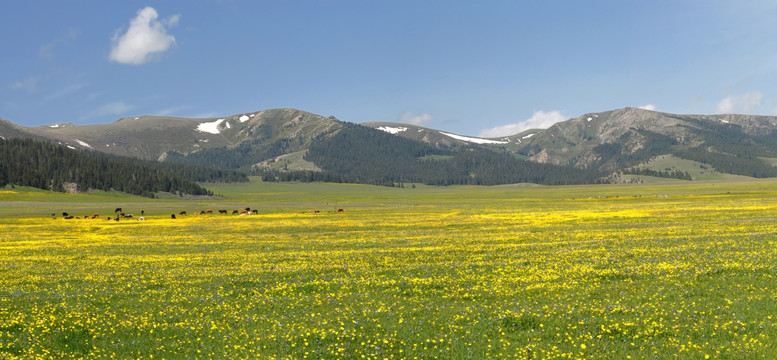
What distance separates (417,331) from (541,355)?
3.55 metres

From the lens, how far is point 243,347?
12.4m

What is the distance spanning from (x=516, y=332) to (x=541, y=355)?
185 centimetres

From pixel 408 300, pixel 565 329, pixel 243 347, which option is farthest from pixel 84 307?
pixel 565 329

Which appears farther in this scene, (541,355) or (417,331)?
(417,331)

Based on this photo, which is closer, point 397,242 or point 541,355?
point 541,355

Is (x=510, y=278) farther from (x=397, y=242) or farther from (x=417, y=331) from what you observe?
(x=397, y=242)

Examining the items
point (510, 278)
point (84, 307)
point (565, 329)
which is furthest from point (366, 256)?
point (565, 329)

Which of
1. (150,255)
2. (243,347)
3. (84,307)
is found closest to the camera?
(243,347)

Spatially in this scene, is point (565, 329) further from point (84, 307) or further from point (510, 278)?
point (84, 307)

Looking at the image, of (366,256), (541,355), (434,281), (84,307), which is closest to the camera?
(541,355)

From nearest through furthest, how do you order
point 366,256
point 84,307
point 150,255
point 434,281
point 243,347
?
1. point 243,347
2. point 84,307
3. point 434,281
4. point 366,256
5. point 150,255

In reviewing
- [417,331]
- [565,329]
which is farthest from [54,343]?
[565,329]

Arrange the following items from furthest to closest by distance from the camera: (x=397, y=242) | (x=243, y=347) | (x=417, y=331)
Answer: (x=397, y=242) → (x=417, y=331) → (x=243, y=347)

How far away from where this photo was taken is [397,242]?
1526 inches
